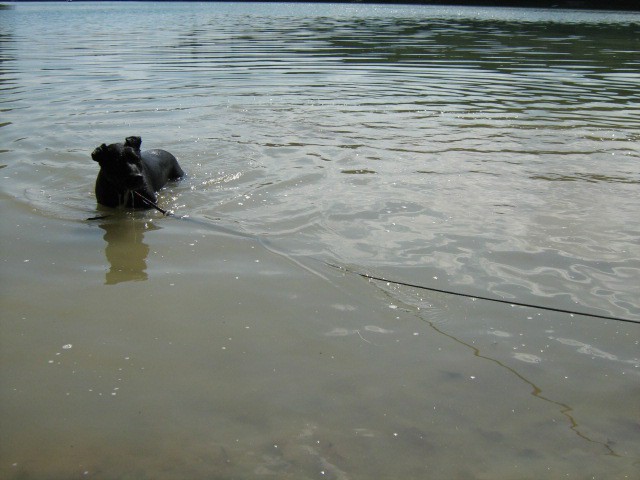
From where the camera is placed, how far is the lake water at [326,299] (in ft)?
12.7

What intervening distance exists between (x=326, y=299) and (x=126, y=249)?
7.94ft

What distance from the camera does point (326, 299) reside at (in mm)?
5637

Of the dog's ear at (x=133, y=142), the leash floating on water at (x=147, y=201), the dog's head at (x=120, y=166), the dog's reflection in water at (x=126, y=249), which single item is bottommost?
the dog's reflection in water at (x=126, y=249)

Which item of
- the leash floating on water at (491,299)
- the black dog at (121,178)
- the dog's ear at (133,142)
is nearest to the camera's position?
the leash floating on water at (491,299)

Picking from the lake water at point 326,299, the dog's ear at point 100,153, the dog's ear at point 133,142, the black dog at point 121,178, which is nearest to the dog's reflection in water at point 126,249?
the lake water at point 326,299

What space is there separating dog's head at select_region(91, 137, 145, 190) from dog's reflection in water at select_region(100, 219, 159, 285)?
1.64 ft

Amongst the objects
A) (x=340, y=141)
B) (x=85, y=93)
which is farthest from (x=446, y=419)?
(x=85, y=93)

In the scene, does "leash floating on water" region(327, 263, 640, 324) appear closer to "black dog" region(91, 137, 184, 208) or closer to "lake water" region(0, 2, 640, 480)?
"lake water" region(0, 2, 640, 480)

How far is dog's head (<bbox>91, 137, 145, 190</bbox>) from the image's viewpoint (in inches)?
313

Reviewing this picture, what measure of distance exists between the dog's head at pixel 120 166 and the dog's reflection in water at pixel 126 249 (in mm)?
499

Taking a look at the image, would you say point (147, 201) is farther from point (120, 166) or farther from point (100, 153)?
point (100, 153)

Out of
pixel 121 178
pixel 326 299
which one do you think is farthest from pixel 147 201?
pixel 326 299

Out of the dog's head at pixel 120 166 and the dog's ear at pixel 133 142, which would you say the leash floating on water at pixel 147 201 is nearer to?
the dog's head at pixel 120 166

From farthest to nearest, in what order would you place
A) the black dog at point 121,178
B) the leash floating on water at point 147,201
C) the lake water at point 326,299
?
the black dog at point 121,178
the leash floating on water at point 147,201
the lake water at point 326,299
